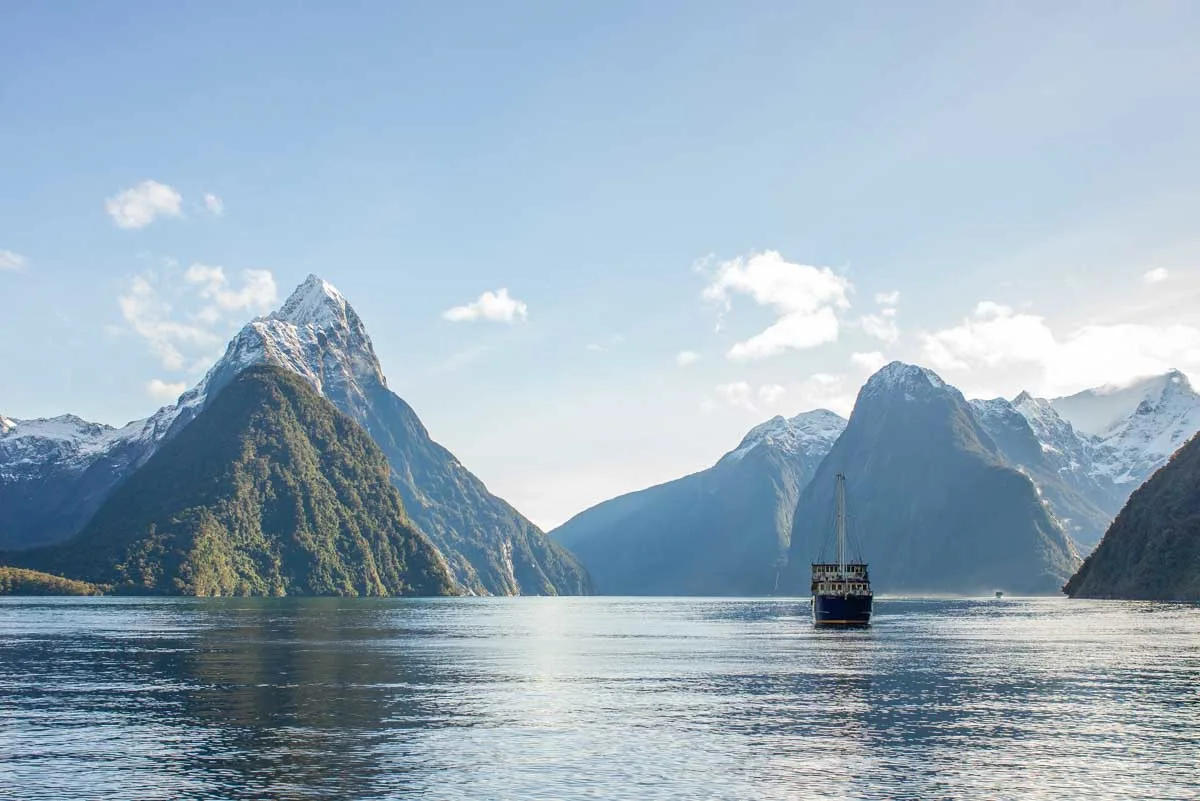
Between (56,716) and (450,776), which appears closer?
(450,776)

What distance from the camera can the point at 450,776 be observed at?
57.0m

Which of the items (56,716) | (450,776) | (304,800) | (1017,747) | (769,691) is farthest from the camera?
(769,691)

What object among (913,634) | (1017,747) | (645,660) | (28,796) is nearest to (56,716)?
(28,796)

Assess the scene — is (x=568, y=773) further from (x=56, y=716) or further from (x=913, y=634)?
(x=913, y=634)

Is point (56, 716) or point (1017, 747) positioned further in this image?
point (56, 716)

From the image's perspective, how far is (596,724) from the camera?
74.8 m

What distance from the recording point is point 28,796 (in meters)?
51.7

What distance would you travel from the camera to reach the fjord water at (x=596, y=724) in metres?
55.3

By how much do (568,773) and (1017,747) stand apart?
86.1 feet

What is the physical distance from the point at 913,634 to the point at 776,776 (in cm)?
14042

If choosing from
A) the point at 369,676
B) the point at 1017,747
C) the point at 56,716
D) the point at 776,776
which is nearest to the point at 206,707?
the point at 56,716

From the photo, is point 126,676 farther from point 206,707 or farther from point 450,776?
point 450,776

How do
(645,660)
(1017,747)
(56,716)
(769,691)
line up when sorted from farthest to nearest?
(645,660), (769,691), (56,716), (1017,747)

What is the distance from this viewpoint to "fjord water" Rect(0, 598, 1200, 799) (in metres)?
55.3
